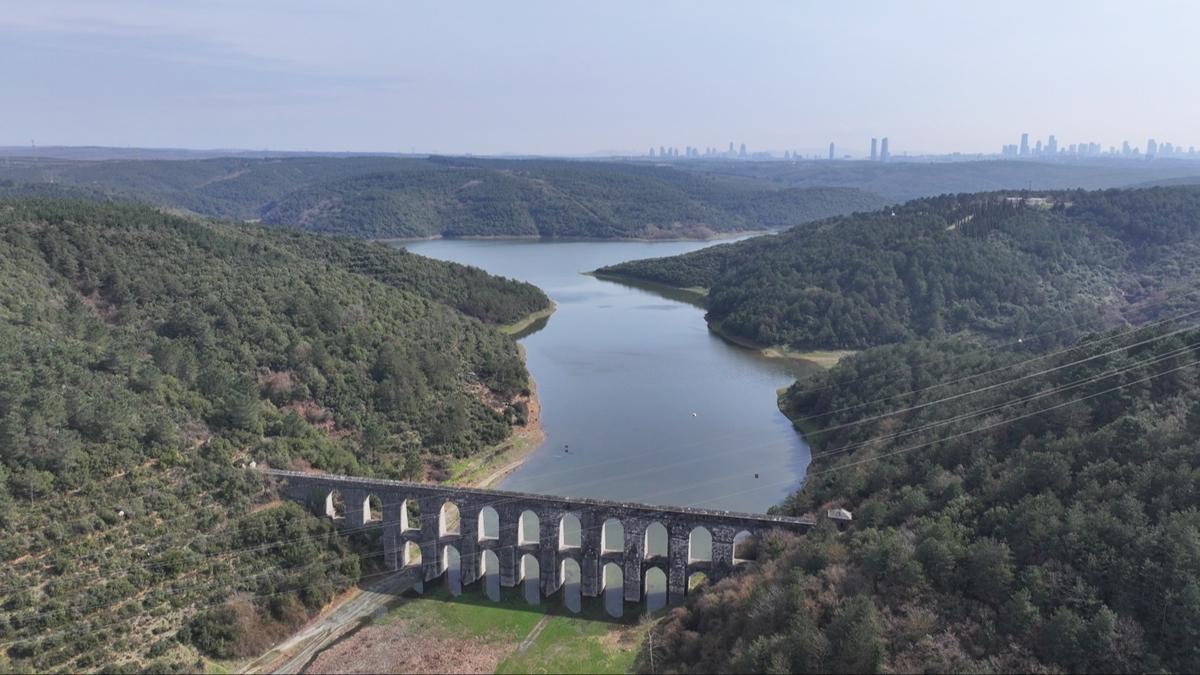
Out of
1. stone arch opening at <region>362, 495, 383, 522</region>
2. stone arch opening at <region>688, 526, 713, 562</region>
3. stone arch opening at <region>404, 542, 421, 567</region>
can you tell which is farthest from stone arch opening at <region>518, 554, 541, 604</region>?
stone arch opening at <region>362, 495, 383, 522</region>

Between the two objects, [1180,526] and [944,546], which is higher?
[1180,526]

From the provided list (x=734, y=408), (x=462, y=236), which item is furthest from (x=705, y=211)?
(x=734, y=408)

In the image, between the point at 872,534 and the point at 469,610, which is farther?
the point at 469,610

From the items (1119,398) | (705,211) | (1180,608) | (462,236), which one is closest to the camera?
(1180,608)

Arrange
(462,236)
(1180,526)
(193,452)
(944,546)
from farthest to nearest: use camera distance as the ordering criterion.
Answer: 1. (462,236)
2. (193,452)
3. (944,546)
4. (1180,526)

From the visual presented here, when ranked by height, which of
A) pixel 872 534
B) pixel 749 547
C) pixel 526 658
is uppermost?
pixel 872 534

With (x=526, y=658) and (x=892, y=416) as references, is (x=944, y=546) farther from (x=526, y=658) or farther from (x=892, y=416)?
(x=892, y=416)

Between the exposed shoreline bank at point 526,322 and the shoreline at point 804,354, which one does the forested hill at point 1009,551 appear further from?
the exposed shoreline bank at point 526,322

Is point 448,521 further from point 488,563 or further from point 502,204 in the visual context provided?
point 502,204

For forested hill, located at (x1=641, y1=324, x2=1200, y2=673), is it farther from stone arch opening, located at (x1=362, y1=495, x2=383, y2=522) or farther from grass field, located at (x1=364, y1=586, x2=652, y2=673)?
stone arch opening, located at (x1=362, y1=495, x2=383, y2=522)
